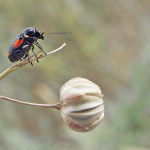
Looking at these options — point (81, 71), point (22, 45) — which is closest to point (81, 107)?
point (22, 45)

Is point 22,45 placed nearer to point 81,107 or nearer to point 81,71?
point 81,107

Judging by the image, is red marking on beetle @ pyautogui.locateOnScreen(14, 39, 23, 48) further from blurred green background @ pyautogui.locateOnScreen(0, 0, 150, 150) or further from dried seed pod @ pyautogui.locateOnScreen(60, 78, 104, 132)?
blurred green background @ pyautogui.locateOnScreen(0, 0, 150, 150)

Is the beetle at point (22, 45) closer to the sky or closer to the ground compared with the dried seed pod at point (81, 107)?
closer to the sky

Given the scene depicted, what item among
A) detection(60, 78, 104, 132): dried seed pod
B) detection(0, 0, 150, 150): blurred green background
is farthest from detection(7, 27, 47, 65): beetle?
detection(0, 0, 150, 150): blurred green background

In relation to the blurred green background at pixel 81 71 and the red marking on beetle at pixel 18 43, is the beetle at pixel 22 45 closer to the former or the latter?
the red marking on beetle at pixel 18 43

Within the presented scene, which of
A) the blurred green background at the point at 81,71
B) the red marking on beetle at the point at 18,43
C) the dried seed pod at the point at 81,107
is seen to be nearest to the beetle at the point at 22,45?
the red marking on beetle at the point at 18,43

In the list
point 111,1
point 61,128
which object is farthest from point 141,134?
point 111,1
